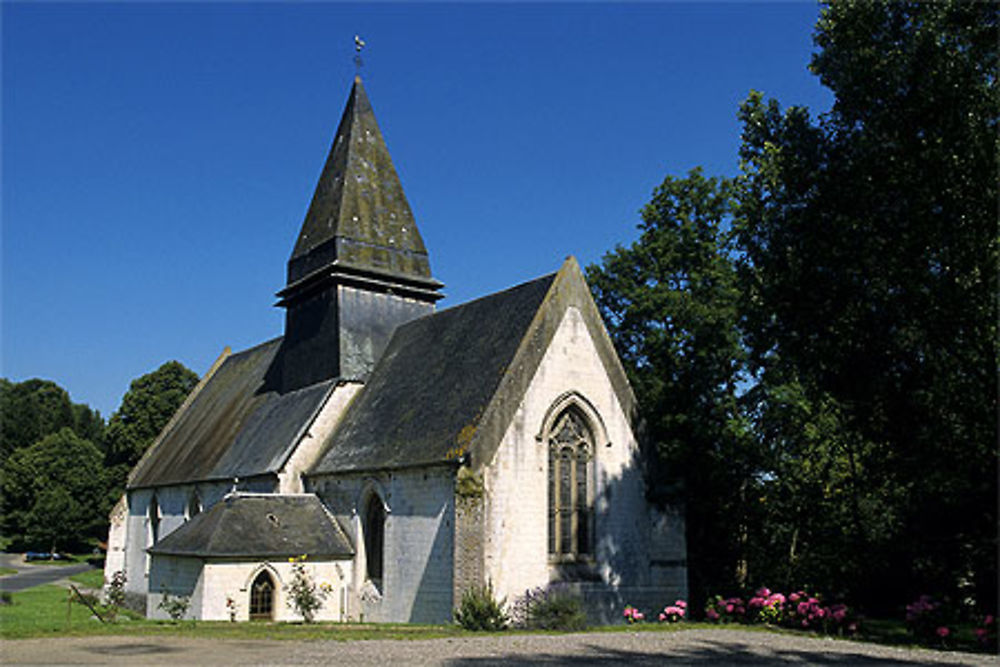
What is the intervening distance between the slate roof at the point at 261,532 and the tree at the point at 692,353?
9118mm

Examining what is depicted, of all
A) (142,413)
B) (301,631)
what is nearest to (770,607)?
(301,631)

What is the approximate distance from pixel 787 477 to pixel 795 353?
26.8 ft

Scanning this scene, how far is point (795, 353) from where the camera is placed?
1819 centimetres

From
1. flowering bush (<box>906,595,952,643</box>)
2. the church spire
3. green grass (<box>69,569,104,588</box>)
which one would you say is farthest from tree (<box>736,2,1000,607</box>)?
green grass (<box>69,569,104,588</box>)

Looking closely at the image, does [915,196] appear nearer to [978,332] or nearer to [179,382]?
[978,332]

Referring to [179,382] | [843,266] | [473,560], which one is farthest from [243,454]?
[179,382]

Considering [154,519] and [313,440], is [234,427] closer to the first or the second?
[154,519]

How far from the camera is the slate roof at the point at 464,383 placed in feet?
65.1

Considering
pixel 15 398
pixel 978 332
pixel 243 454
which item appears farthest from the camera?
pixel 15 398

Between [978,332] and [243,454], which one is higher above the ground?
[978,332]

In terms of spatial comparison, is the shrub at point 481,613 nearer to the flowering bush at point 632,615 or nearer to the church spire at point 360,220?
the flowering bush at point 632,615

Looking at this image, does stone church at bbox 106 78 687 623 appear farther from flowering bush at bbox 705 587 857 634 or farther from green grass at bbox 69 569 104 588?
green grass at bbox 69 569 104 588

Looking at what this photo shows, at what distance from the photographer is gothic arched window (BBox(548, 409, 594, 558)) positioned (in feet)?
67.3

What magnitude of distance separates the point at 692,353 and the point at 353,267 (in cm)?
1154
